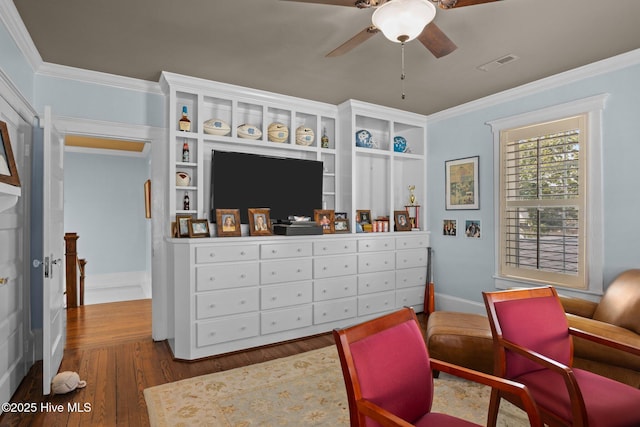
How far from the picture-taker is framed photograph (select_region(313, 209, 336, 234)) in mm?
4164

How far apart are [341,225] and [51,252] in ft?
8.98

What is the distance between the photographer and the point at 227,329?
3.38 meters

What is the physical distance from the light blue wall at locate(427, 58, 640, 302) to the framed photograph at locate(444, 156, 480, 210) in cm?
7

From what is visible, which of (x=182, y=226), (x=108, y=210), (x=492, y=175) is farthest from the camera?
(x=108, y=210)

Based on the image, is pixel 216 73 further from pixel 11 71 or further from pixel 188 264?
pixel 188 264

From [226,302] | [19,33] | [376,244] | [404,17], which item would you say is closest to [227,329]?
[226,302]

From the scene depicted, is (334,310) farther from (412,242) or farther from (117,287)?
(117,287)

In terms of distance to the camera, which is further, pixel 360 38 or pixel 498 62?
pixel 498 62

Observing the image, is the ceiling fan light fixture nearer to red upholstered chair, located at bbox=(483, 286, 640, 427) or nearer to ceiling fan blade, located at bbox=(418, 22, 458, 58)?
ceiling fan blade, located at bbox=(418, 22, 458, 58)

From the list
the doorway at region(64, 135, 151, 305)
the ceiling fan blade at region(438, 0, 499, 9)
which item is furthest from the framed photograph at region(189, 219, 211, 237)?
the doorway at region(64, 135, 151, 305)

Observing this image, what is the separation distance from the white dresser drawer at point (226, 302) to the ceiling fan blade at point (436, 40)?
2.53 m

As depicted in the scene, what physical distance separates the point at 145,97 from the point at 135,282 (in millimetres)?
4502

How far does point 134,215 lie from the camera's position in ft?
23.2

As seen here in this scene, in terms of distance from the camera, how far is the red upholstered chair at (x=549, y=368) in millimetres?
1547
